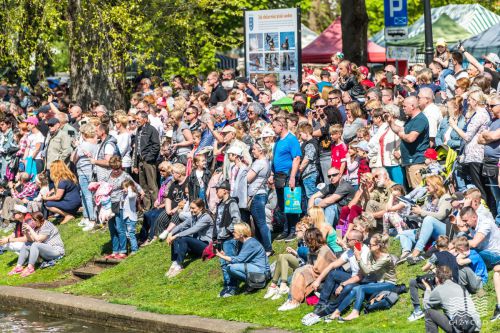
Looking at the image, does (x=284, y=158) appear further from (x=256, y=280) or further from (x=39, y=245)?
(x=39, y=245)

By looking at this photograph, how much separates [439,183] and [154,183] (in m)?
7.35

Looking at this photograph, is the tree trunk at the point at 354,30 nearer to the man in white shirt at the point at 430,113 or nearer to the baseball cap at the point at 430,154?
the man in white shirt at the point at 430,113

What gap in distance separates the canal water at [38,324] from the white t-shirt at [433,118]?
5322mm

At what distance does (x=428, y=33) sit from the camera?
21.1 m

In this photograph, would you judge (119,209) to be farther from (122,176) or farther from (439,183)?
(439,183)

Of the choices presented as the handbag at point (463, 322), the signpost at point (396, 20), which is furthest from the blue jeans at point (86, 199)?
the handbag at point (463, 322)

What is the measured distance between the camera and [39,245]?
2086 centimetres

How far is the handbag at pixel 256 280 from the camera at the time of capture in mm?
16062

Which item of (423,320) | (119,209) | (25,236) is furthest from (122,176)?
(423,320)

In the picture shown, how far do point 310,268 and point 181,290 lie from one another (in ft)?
10.0

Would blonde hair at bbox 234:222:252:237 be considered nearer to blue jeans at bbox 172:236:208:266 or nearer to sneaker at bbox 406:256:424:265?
blue jeans at bbox 172:236:208:266

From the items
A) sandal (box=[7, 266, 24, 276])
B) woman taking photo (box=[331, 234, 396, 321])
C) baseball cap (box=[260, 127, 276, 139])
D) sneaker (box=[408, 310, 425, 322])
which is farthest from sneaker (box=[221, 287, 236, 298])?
sandal (box=[7, 266, 24, 276])

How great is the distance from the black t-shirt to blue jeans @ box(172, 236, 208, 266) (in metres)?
1.18

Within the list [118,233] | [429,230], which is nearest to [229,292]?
[429,230]
